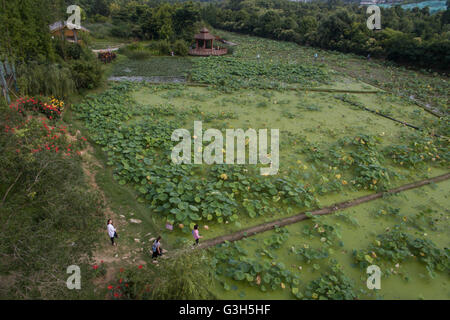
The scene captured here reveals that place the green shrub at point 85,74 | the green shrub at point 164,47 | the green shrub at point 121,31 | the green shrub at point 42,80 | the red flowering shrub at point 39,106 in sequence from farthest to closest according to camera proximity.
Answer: the green shrub at point 121,31 → the green shrub at point 164,47 → the green shrub at point 85,74 → the green shrub at point 42,80 → the red flowering shrub at point 39,106

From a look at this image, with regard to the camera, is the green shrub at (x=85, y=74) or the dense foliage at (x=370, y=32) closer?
the green shrub at (x=85, y=74)

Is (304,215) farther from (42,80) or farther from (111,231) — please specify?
(42,80)

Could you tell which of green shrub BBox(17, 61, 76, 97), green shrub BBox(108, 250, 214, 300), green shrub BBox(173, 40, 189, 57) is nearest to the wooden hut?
green shrub BBox(173, 40, 189, 57)

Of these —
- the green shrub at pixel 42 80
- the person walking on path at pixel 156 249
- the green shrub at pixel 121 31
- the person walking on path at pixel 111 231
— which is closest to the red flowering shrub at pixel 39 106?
the green shrub at pixel 42 80

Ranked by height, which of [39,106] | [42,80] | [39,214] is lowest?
[39,214]

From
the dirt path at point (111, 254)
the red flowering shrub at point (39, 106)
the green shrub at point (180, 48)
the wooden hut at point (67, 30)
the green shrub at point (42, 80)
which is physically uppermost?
the wooden hut at point (67, 30)

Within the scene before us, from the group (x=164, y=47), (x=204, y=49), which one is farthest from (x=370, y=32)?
(x=164, y=47)

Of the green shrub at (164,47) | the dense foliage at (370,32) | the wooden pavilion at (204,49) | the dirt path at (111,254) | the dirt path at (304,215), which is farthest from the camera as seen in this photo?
the wooden pavilion at (204,49)

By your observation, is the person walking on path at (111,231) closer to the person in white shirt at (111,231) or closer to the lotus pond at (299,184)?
the person in white shirt at (111,231)
